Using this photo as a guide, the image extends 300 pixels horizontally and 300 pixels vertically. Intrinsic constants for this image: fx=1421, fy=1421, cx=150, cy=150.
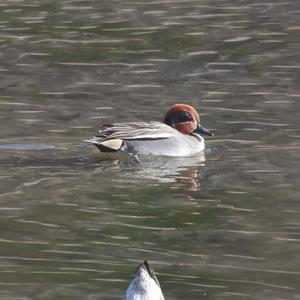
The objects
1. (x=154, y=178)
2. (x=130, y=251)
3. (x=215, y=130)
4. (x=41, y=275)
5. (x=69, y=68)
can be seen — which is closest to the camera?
(x=41, y=275)

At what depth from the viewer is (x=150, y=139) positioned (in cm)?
1314

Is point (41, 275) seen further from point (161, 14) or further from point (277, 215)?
point (161, 14)

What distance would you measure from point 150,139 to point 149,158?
178mm

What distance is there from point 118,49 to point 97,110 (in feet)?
8.16

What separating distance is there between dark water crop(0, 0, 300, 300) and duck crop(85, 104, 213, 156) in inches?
4.9

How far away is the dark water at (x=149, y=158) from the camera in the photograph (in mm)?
9328

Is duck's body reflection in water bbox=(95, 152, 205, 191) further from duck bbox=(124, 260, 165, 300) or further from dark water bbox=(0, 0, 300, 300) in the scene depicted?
duck bbox=(124, 260, 165, 300)

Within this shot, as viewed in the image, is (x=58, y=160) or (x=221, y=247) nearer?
(x=221, y=247)

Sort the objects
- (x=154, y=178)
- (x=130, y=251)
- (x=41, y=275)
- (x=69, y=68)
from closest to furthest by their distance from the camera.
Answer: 1. (x=41, y=275)
2. (x=130, y=251)
3. (x=154, y=178)
4. (x=69, y=68)

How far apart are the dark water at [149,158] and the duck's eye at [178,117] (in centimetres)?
34

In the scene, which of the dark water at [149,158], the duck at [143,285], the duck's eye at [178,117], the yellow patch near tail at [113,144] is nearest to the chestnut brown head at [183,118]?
the duck's eye at [178,117]

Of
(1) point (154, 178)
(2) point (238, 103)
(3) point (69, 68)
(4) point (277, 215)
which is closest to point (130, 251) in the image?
(4) point (277, 215)

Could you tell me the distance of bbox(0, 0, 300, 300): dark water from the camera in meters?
9.33

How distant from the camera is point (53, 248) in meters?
9.82
